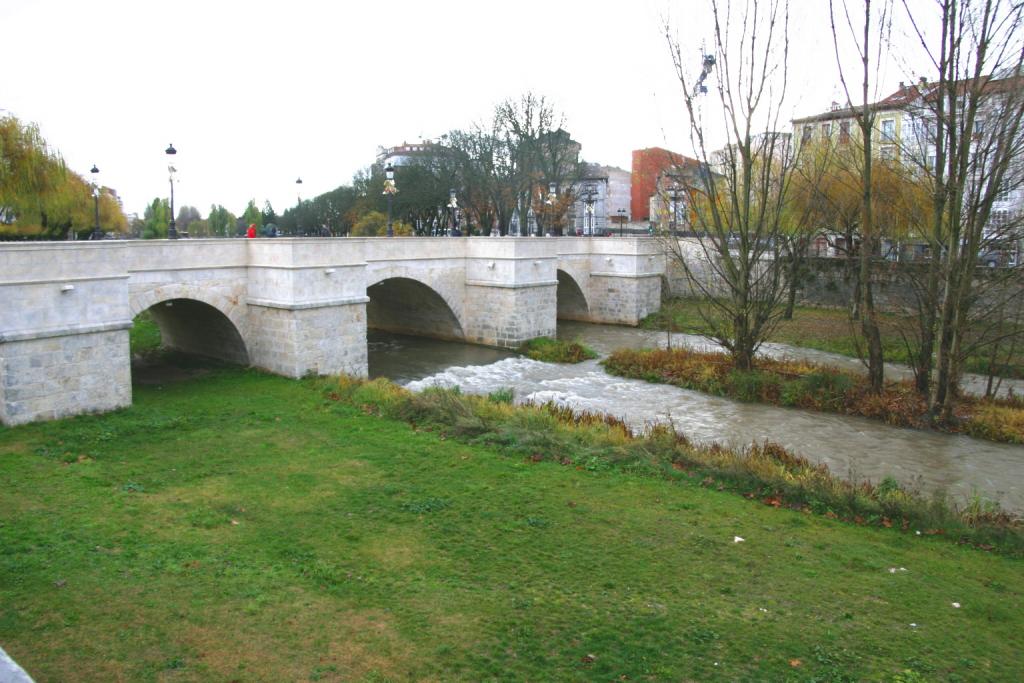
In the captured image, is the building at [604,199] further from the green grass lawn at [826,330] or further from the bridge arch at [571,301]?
the green grass lawn at [826,330]

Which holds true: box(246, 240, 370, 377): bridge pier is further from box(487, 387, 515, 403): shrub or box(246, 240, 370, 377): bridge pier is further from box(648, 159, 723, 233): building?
box(648, 159, 723, 233): building

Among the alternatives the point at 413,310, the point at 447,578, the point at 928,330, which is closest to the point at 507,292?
the point at 413,310

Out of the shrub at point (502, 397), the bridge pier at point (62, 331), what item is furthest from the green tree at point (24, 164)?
the shrub at point (502, 397)

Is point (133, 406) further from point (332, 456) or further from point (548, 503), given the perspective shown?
point (548, 503)

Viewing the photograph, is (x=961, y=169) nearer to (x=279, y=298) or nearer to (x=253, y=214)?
(x=279, y=298)

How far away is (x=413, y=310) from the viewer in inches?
1051

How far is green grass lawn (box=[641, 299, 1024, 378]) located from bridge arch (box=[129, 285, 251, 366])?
11579 mm

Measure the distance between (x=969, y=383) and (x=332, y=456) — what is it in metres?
16.0

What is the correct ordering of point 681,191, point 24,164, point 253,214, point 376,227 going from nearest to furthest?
point 24,164
point 681,191
point 376,227
point 253,214

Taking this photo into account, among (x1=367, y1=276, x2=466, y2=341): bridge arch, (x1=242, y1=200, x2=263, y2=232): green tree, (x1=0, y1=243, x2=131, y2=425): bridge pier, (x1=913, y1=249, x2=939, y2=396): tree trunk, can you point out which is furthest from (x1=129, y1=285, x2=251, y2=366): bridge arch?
(x1=242, y1=200, x2=263, y2=232): green tree

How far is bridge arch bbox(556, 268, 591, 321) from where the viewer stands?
100 feet

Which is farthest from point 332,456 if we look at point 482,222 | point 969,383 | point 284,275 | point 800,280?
point 482,222

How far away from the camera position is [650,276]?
3055cm

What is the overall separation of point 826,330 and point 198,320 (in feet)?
62.7
